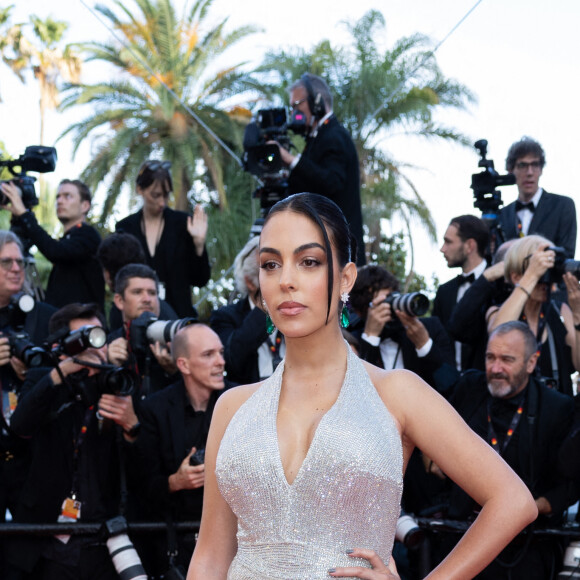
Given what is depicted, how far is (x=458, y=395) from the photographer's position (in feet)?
16.6

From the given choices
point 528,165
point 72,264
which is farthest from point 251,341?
point 528,165

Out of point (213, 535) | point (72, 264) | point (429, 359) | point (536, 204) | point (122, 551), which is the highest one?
point (536, 204)

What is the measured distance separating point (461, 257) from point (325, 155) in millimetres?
1143

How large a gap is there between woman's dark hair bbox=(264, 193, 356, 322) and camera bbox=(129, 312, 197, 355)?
2764mm

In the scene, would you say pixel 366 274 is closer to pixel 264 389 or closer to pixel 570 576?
pixel 570 576

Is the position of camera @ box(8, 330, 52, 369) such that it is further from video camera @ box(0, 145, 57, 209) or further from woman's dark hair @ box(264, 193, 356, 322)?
woman's dark hair @ box(264, 193, 356, 322)

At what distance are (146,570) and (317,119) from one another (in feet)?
9.62

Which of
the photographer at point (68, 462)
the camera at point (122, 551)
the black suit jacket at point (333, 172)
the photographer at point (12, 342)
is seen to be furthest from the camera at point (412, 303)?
the photographer at point (12, 342)

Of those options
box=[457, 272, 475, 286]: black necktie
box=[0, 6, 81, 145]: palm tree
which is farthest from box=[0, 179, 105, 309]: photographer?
box=[0, 6, 81, 145]: palm tree

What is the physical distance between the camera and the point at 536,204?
6.38 m

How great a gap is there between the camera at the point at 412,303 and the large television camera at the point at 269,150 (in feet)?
3.21

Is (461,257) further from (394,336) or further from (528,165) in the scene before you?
(394,336)

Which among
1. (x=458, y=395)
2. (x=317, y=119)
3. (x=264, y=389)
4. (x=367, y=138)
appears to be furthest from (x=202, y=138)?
(x=264, y=389)

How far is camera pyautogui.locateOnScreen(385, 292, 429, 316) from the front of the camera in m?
5.13
